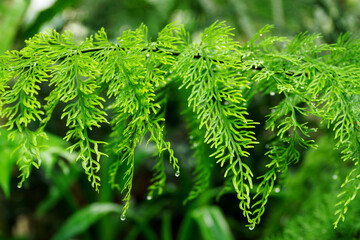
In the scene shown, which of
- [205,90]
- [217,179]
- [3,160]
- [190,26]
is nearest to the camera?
[205,90]

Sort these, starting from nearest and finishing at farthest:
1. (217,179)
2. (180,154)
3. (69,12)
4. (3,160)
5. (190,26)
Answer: (3,160) → (190,26) → (217,179) → (180,154) → (69,12)

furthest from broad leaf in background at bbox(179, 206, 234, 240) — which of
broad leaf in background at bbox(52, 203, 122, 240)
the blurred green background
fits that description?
broad leaf in background at bbox(52, 203, 122, 240)

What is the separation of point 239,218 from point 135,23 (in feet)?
4.51

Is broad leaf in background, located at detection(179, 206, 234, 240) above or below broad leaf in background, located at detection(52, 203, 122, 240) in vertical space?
below

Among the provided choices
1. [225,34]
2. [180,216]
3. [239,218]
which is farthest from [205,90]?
[180,216]

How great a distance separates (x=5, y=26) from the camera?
176 centimetres

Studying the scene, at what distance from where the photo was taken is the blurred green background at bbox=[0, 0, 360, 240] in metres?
1.20

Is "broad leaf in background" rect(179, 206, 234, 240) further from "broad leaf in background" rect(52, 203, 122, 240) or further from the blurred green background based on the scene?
"broad leaf in background" rect(52, 203, 122, 240)

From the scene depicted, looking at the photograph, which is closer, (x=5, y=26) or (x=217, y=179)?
(x=5, y=26)

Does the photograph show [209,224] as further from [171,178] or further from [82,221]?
[171,178]

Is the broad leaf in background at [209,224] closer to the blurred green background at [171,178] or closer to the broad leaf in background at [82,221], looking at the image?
the blurred green background at [171,178]

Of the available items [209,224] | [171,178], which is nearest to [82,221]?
[209,224]

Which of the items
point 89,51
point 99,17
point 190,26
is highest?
point 99,17

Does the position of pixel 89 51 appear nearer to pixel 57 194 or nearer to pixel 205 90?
pixel 205 90
